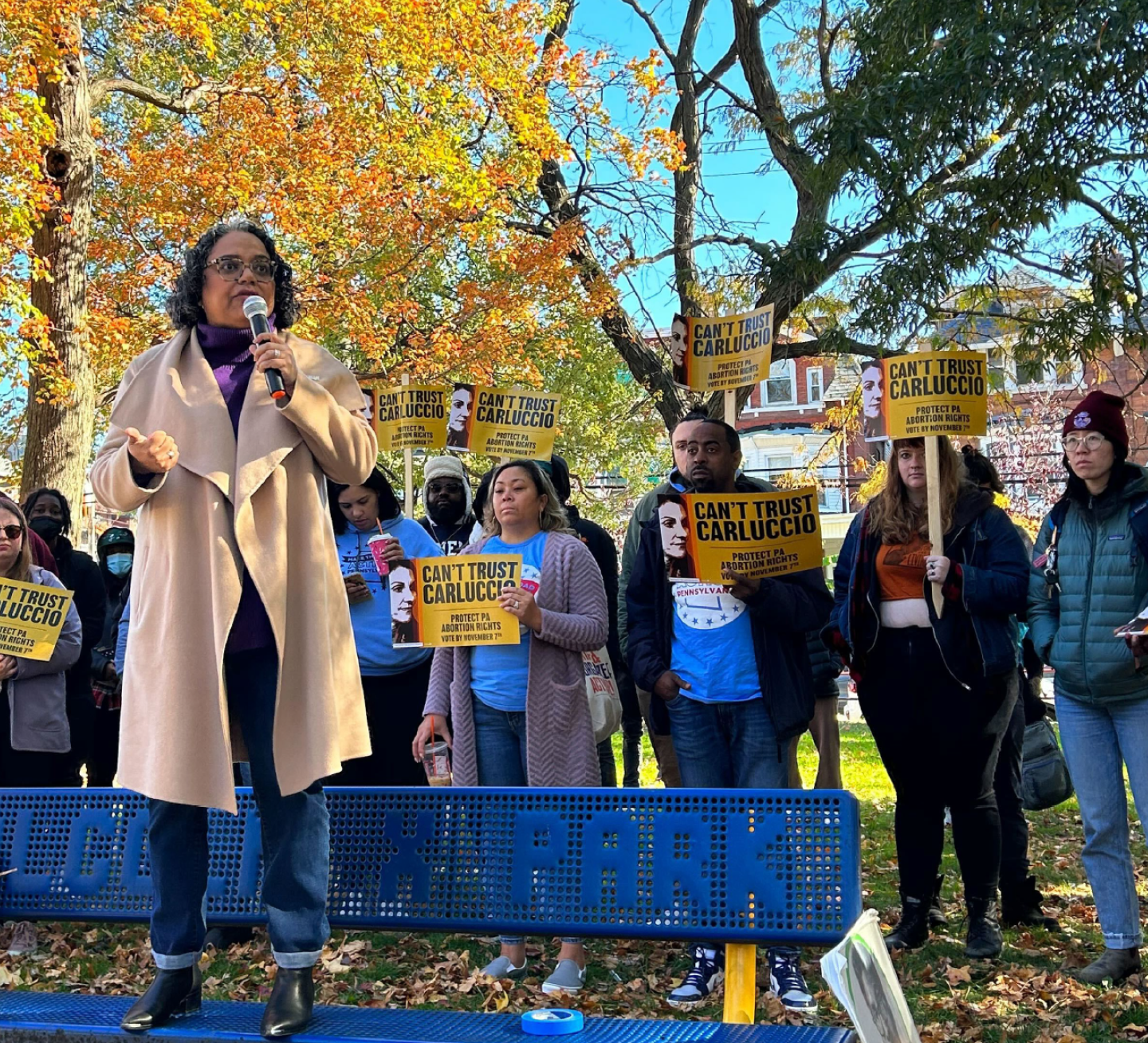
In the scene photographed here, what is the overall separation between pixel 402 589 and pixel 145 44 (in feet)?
51.4

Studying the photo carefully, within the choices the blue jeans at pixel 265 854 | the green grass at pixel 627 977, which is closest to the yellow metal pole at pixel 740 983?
the blue jeans at pixel 265 854

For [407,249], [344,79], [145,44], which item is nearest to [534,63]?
[344,79]

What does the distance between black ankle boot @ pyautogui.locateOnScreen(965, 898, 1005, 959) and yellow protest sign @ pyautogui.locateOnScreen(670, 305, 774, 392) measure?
10.1 ft

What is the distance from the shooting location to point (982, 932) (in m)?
5.59

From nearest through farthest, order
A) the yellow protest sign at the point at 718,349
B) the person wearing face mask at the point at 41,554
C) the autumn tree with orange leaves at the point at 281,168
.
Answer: the person wearing face mask at the point at 41,554 → the yellow protest sign at the point at 718,349 → the autumn tree with orange leaves at the point at 281,168

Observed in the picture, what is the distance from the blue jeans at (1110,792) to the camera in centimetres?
520

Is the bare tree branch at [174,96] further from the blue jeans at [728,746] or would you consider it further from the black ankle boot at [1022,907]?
the black ankle boot at [1022,907]

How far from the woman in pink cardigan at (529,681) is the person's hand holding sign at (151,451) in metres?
2.26

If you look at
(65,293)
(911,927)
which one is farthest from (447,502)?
(65,293)

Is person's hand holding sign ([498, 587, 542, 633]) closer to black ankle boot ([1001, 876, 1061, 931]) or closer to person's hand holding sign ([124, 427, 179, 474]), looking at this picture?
person's hand holding sign ([124, 427, 179, 474])

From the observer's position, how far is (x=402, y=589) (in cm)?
583

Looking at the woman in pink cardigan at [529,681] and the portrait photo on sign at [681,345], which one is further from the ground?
the portrait photo on sign at [681,345]

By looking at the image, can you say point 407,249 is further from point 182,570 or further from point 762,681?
point 182,570

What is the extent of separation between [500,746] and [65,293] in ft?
37.1
